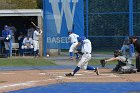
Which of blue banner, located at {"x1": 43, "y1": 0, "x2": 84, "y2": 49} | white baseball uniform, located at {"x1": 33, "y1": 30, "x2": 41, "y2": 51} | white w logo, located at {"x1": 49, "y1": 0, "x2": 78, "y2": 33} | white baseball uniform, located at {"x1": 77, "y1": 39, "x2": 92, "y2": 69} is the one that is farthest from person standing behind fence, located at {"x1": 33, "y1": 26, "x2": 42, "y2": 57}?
white baseball uniform, located at {"x1": 77, "y1": 39, "x2": 92, "y2": 69}

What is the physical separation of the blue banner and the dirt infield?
11171 mm

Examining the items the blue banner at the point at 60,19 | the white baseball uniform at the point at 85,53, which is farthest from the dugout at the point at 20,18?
the white baseball uniform at the point at 85,53

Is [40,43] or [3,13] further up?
[3,13]

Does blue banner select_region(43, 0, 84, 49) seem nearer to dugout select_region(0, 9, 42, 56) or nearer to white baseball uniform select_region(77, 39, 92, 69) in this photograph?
dugout select_region(0, 9, 42, 56)

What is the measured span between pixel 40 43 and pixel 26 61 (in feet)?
14.1

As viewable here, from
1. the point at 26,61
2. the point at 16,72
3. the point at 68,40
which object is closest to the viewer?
the point at 16,72

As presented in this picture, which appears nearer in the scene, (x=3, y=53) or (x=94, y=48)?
(x=3, y=53)

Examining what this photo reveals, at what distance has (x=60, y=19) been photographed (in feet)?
110

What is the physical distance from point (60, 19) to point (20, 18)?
10.6ft

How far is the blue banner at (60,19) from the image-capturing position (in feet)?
109

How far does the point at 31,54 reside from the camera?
3403 centimetres

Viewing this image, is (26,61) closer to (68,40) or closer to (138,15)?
(68,40)

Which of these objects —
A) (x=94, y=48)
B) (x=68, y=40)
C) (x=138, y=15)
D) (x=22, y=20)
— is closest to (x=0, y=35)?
(x=22, y=20)

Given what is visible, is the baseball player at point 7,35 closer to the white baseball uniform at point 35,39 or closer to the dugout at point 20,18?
the dugout at point 20,18
